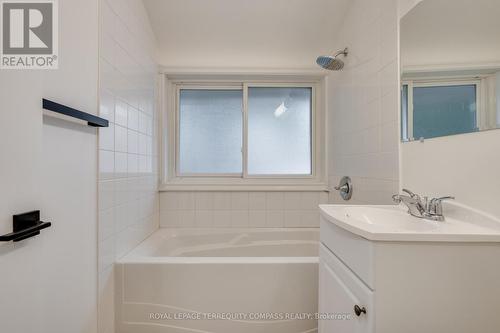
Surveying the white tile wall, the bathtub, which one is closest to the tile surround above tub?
the white tile wall

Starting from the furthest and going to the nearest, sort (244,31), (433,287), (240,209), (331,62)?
(240,209) < (244,31) < (331,62) < (433,287)

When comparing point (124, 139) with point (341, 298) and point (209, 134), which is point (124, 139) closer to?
point (209, 134)

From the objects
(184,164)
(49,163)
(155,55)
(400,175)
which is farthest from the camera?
(184,164)

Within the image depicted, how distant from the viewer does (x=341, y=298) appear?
0.80 meters

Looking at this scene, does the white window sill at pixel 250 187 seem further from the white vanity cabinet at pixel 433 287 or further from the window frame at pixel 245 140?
the white vanity cabinet at pixel 433 287

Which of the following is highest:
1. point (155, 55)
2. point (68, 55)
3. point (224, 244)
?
point (155, 55)

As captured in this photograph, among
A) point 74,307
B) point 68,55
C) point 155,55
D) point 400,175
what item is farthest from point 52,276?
point 155,55

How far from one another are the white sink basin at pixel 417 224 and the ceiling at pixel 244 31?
5.08 feet

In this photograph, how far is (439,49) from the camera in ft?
3.12

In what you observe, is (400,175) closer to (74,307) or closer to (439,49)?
(439,49)

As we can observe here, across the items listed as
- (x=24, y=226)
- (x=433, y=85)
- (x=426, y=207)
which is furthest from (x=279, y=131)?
(x=24, y=226)

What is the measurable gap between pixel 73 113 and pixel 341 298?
122cm

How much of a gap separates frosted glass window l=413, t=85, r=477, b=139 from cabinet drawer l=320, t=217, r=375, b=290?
0.59 m

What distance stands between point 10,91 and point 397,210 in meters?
1.44
